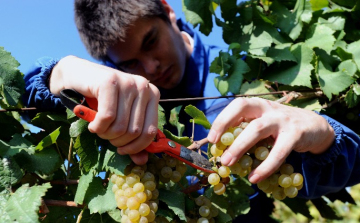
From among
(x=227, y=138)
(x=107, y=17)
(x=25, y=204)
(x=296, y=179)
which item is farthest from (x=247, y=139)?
(x=107, y=17)

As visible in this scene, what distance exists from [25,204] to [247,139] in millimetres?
502

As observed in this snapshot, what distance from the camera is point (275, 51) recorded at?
1.30 meters

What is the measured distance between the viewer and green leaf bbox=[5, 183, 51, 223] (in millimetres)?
698

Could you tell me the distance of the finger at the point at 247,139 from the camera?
0.67 m

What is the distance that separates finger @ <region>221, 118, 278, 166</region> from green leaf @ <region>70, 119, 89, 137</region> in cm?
32

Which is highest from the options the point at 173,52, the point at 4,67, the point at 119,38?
the point at 4,67

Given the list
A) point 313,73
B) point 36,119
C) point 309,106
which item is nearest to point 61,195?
point 36,119

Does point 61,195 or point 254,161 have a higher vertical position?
point 254,161

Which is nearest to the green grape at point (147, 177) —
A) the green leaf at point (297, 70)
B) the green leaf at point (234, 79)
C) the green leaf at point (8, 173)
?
the green leaf at point (8, 173)

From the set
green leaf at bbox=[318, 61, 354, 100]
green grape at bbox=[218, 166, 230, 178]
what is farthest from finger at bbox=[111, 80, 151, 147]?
green leaf at bbox=[318, 61, 354, 100]

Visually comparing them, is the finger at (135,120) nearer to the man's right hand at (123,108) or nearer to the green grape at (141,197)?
the man's right hand at (123,108)

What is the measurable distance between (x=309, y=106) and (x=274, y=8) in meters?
0.48

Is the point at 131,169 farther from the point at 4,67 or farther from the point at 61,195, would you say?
the point at 4,67

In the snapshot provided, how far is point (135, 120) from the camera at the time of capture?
26.0 inches
